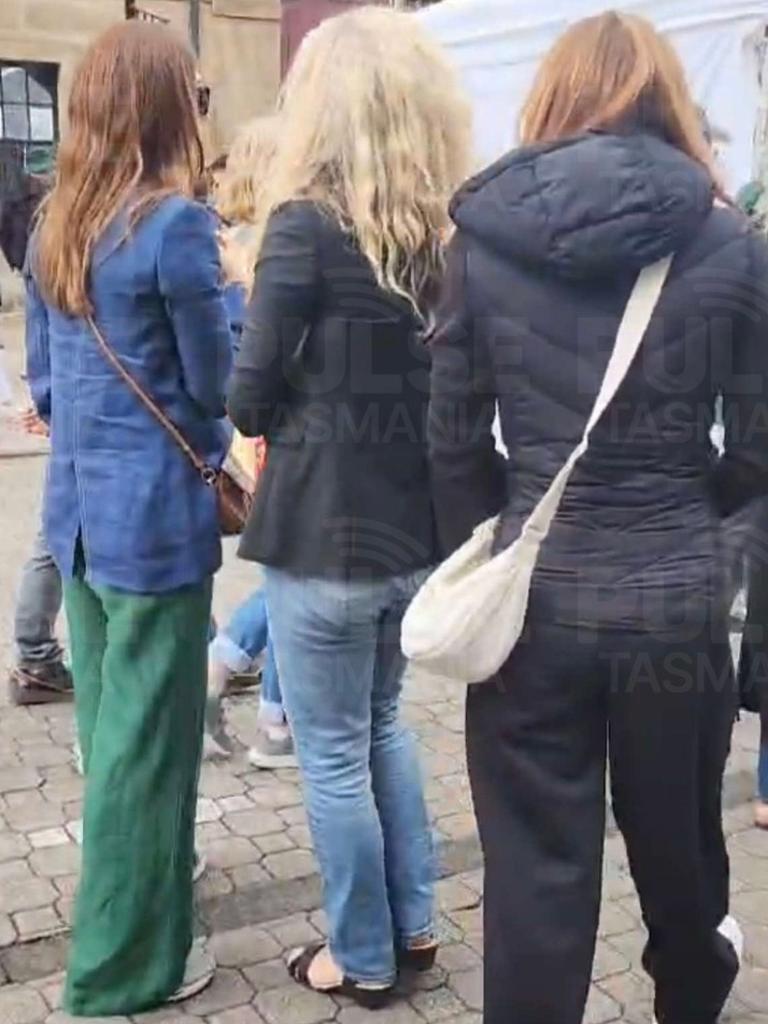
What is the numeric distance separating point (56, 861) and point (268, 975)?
2.42 ft

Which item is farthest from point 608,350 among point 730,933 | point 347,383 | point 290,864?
point 290,864

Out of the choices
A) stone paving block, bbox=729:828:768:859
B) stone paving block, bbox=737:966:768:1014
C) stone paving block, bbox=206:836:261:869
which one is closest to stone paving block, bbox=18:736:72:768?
stone paving block, bbox=206:836:261:869

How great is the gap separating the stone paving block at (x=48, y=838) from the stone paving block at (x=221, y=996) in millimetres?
740

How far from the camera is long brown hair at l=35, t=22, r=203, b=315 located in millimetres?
2691

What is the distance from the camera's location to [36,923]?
3.33m

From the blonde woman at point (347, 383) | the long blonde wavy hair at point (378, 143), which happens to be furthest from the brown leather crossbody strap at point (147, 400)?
the long blonde wavy hair at point (378, 143)

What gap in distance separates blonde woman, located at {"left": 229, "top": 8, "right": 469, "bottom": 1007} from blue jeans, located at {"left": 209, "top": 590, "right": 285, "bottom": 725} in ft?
4.75

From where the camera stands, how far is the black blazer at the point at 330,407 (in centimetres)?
253

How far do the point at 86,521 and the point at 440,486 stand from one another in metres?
0.80

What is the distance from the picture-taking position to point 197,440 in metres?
2.82

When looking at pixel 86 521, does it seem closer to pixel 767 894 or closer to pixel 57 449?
pixel 57 449

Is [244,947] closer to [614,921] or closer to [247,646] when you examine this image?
[614,921]

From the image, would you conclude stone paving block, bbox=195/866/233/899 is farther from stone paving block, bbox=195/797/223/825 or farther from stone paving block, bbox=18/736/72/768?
stone paving block, bbox=18/736/72/768

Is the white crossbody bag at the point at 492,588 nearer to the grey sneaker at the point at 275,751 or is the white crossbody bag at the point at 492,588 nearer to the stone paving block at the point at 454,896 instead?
the stone paving block at the point at 454,896
